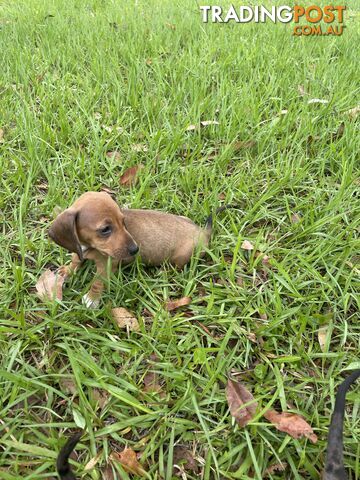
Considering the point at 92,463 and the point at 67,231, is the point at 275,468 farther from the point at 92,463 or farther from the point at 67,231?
the point at 67,231

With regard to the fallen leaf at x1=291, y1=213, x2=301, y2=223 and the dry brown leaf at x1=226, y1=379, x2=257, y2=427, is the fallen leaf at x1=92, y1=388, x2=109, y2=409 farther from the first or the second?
the fallen leaf at x1=291, y1=213, x2=301, y2=223

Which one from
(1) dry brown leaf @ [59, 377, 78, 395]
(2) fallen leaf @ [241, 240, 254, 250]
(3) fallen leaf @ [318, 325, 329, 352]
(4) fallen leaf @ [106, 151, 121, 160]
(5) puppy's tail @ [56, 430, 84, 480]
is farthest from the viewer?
(4) fallen leaf @ [106, 151, 121, 160]

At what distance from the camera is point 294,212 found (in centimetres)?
303

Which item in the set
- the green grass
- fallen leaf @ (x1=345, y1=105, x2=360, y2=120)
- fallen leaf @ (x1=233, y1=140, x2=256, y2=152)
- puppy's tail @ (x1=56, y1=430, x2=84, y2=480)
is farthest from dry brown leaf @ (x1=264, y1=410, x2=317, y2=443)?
fallen leaf @ (x1=345, y1=105, x2=360, y2=120)

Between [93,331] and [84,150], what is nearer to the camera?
[93,331]

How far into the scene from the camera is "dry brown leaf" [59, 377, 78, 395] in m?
2.04

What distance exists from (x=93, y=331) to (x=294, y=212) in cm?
172

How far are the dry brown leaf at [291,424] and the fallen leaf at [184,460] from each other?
0.41 meters

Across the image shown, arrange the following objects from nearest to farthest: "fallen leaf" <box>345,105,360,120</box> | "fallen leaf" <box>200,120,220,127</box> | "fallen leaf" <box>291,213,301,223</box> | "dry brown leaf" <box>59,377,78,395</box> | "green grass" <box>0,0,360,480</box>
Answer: "green grass" <box>0,0,360,480</box> → "dry brown leaf" <box>59,377,78,395</box> → "fallen leaf" <box>291,213,301,223</box> → "fallen leaf" <box>200,120,220,127</box> → "fallen leaf" <box>345,105,360,120</box>

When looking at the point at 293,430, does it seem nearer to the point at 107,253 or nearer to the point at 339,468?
the point at 339,468

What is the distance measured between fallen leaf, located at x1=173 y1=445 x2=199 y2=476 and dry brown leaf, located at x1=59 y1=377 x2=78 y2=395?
1.90 feet

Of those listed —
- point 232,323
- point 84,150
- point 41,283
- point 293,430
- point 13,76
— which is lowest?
point 293,430

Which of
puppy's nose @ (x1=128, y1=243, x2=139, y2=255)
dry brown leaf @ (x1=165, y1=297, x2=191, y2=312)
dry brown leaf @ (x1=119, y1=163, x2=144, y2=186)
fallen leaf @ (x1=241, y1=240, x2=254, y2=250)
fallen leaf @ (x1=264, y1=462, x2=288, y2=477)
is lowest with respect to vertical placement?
fallen leaf @ (x1=264, y1=462, x2=288, y2=477)

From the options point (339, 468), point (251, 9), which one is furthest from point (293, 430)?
point (251, 9)
